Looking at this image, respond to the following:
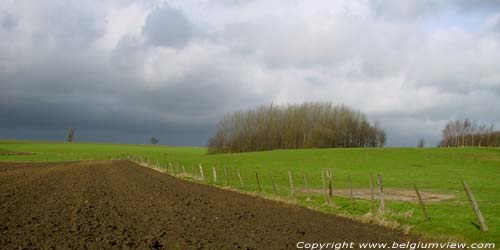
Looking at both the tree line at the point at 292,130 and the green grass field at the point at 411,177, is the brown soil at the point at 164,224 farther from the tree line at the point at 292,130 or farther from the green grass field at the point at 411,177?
the tree line at the point at 292,130

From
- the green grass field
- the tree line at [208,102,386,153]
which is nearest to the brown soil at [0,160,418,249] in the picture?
the green grass field

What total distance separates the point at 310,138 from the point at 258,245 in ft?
390

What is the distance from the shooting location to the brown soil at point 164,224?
1297 cm

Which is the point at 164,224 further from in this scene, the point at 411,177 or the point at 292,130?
the point at 292,130

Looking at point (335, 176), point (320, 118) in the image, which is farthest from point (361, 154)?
point (320, 118)

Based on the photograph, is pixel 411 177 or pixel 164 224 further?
pixel 411 177

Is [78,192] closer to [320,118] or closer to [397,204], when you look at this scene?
[397,204]

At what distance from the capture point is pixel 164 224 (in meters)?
16.1

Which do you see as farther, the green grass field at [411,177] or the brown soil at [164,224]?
the green grass field at [411,177]

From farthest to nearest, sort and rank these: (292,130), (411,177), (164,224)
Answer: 1. (292,130)
2. (411,177)
3. (164,224)

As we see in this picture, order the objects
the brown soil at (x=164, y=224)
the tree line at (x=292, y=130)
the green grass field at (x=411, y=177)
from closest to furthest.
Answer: the brown soil at (x=164, y=224) < the green grass field at (x=411, y=177) < the tree line at (x=292, y=130)

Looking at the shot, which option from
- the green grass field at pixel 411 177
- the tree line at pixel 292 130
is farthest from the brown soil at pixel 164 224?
the tree line at pixel 292 130

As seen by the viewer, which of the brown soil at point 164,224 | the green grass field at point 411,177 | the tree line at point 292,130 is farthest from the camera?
the tree line at point 292,130

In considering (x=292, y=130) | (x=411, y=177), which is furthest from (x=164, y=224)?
(x=292, y=130)
